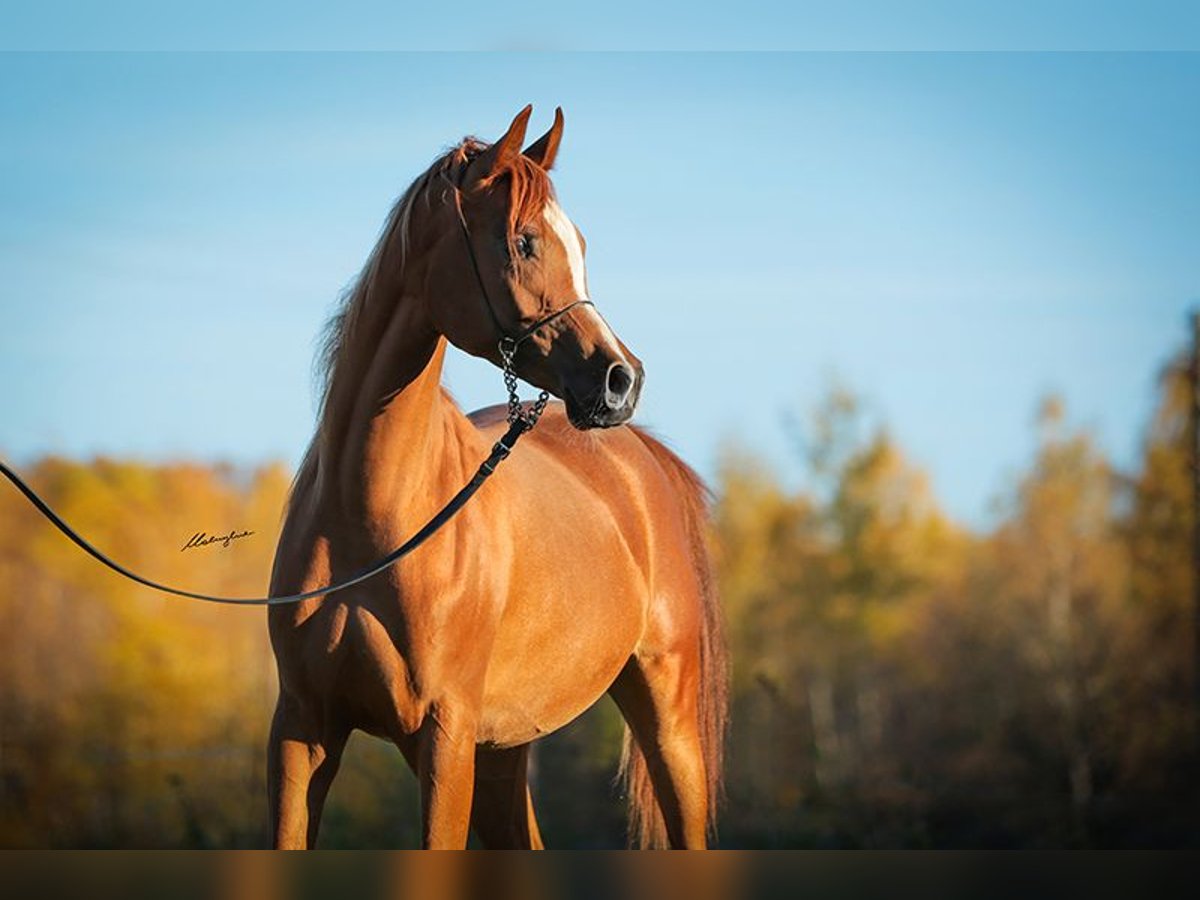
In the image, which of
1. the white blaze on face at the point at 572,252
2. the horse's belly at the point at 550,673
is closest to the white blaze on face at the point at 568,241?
the white blaze on face at the point at 572,252

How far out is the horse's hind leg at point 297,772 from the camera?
14.6 feet

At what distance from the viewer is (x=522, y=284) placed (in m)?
4.30

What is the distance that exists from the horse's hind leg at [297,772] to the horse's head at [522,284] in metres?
1.20

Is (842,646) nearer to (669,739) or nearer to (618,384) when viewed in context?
(669,739)

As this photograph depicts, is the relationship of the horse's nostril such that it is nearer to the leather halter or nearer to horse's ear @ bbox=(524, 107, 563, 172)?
the leather halter

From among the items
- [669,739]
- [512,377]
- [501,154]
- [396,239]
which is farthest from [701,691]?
[501,154]

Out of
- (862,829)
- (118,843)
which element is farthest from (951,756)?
(118,843)

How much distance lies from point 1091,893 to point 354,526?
226 cm

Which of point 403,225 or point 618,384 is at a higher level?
point 403,225

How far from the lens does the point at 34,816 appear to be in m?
19.0

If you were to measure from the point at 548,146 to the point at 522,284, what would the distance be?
1.65 ft

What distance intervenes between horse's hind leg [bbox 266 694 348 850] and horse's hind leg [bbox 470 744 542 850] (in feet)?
4.44

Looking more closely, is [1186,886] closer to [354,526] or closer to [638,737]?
[354,526]

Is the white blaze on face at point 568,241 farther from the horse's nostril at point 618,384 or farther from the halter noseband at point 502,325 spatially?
the horse's nostril at point 618,384
